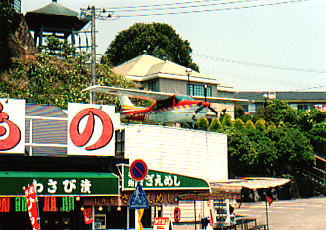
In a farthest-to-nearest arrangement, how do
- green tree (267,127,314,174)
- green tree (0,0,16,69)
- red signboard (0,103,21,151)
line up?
green tree (267,127,314,174) → green tree (0,0,16,69) → red signboard (0,103,21,151)

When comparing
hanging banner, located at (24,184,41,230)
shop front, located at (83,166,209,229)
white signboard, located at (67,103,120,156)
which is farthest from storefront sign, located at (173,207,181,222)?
hanging banner, located at (24,184,41,230)

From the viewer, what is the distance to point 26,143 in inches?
770

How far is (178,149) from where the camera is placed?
27.0m

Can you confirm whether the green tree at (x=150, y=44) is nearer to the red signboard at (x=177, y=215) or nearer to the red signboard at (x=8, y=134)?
the red signboard at (x=177, y=215)

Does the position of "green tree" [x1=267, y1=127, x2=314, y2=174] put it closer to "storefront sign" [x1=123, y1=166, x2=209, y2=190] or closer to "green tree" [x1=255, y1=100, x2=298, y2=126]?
"green tree" [x1=255, y1=100, x2=298, y2=126]

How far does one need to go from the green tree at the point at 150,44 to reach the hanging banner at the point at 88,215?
65.2 m

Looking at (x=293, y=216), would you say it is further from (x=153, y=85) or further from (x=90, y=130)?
(x=153, y=85)

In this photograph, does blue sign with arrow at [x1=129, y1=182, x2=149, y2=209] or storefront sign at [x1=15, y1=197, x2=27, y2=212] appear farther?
storefront sign at [x1=15, y1=197, x2=27, y2=212]

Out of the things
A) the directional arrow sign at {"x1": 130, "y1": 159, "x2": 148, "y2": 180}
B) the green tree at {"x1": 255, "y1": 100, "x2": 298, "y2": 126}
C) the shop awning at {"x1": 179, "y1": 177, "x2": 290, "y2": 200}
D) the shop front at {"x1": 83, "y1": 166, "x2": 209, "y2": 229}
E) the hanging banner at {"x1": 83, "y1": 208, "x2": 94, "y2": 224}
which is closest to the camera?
the directional arrow sign at {"x1": 130, "y1": 159, "x2": 148, "y2": 180}

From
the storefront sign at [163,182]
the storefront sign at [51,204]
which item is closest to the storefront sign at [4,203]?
the storefront sign at [51,204]

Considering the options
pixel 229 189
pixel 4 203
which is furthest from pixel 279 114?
pixel 4 203

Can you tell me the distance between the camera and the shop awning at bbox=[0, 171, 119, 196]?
57.3 ft

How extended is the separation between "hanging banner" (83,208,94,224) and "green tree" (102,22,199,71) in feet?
214

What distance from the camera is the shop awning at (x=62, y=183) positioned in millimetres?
17453
